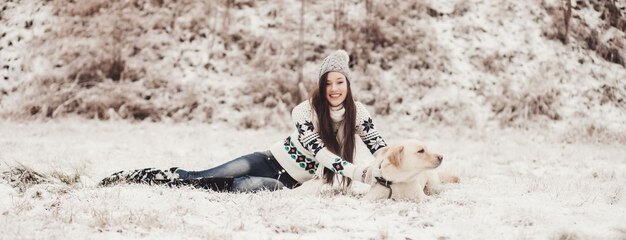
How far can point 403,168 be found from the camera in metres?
3.75

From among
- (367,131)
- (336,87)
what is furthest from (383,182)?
(336,87)

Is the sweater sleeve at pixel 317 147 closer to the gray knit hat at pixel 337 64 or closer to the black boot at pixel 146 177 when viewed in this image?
the gray knit hat at pixel 337 64

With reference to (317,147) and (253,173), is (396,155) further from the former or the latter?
(253,173)

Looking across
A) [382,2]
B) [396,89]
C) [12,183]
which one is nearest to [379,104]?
[396,89]

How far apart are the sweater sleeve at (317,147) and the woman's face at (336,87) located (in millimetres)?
235

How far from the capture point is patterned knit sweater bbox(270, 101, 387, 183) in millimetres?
4172

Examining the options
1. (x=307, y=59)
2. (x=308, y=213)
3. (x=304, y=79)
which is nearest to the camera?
(x=308, y=213)

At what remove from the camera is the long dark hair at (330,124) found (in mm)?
4363

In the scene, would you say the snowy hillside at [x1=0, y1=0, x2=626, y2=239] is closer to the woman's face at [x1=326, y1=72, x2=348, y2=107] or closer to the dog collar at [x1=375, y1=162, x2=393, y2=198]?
the dog collar at [x1=375, y1=162, x2=393, y2=198]

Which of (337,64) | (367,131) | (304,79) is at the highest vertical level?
(337,64)

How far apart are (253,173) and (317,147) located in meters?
0.78

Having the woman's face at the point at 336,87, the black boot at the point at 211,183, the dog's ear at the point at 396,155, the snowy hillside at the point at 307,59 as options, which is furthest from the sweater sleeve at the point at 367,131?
the snowy hillside at the point at 307,59

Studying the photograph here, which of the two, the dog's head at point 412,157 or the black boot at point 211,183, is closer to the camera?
the dog's head at point 412,157

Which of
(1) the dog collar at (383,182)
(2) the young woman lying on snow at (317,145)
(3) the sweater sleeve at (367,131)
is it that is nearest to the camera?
(1) the dog collar at (383,182)
